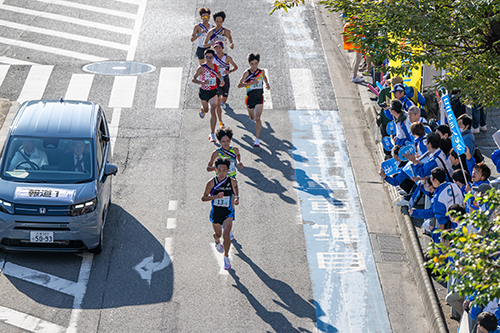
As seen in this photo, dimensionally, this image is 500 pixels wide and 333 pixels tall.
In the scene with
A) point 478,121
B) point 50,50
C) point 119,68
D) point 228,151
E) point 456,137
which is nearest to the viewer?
point 456,137

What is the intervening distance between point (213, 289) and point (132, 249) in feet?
5.66

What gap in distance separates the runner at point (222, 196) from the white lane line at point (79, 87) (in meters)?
6.90

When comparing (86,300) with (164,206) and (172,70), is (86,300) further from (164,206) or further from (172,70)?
(172,70)

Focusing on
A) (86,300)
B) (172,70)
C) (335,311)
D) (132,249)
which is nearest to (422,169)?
(335,311)

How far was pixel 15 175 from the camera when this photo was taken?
9414mm

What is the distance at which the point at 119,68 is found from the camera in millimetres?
16391

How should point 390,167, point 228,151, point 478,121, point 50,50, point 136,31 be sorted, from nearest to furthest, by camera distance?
point 228,151
point 390,167
point 478,121
point 50,50
point 136,31

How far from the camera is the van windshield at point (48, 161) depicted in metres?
9.45

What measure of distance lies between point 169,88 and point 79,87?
2.36 metres

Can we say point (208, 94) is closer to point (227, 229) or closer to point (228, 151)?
point (228, 151)

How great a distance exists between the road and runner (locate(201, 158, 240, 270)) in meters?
0.92

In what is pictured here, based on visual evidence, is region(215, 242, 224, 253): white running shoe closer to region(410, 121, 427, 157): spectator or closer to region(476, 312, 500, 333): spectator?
region(410, 121, 427, 157): spectator

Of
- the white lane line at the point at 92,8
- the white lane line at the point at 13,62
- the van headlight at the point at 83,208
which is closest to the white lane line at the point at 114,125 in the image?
the van headlight at the point at 83,208

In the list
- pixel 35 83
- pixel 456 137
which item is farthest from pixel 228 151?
pixel 35 83
